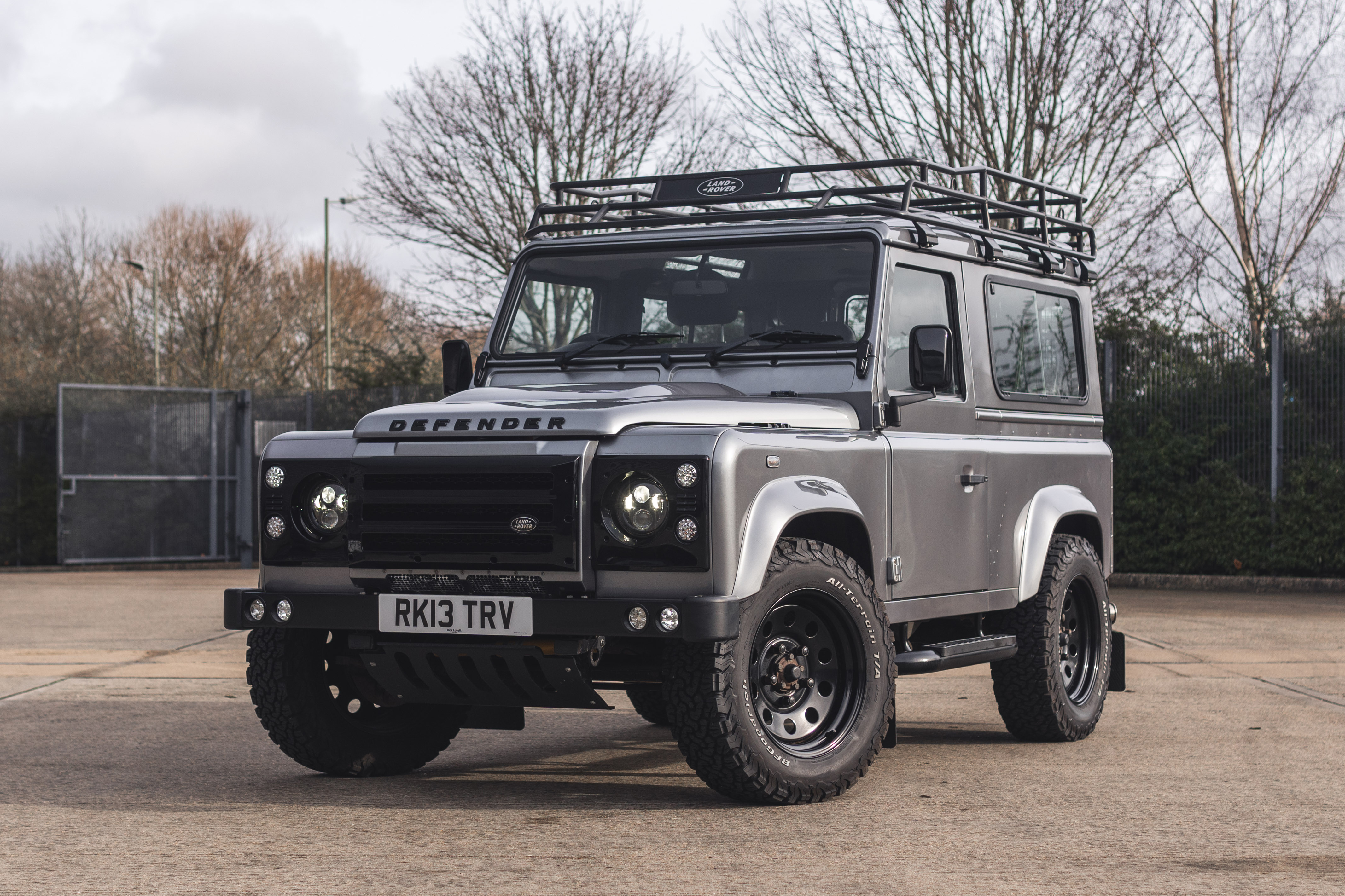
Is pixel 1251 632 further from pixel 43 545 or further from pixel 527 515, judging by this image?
pixel 43 545

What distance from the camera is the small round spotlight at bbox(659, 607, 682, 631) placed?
567 centimetres

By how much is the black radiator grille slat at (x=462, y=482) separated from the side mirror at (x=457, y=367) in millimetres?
1615

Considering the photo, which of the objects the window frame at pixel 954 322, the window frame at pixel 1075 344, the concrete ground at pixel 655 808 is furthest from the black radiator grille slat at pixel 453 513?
the window frame at pixel 1075 344

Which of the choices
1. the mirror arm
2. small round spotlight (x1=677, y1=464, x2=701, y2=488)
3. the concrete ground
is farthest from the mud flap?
small round spotlight (x1=677, y1=464, x2=701, y2=488)

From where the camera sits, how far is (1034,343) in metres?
8.45

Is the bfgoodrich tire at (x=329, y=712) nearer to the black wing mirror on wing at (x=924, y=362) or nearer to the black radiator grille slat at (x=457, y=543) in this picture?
the black radiator grille slat at (x=457, y=543)

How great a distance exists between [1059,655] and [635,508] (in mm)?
3112

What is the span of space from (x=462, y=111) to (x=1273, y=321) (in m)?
12.9

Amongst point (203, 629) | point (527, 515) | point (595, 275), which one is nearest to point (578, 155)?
point (203, 629)

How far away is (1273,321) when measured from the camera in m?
18.9

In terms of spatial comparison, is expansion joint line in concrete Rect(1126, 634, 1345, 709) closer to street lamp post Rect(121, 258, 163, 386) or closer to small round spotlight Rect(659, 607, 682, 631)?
small round spotlight Rect(659, 607, 682, 631)

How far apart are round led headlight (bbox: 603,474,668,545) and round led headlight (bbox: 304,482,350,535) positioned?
1.14m

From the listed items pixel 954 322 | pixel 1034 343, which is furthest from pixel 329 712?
pixel 1034 343

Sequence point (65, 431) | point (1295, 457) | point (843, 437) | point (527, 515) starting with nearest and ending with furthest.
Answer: point (527, 515)
point (843, 437)
point (1295, 457)
point (65, 431)
